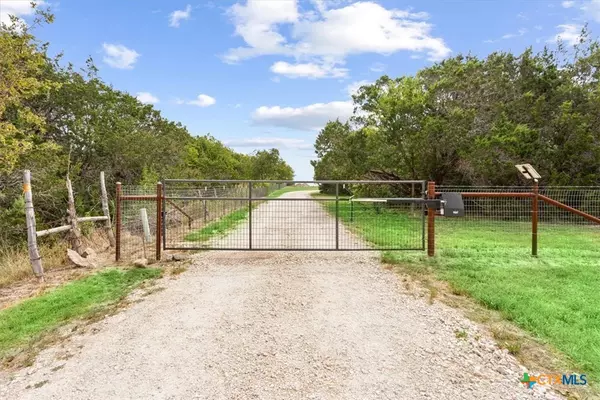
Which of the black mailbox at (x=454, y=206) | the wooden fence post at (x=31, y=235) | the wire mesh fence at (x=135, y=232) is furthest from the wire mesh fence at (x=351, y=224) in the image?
the wooden fence post at (x=31, y=235)

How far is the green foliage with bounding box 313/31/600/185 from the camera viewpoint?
45.1ft

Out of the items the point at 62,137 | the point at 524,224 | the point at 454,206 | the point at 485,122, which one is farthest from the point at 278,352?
the point at 485,122

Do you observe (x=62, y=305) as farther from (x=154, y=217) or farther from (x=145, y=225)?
(x=154, y=217)

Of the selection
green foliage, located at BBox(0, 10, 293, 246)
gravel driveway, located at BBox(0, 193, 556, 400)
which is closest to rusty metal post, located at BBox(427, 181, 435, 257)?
gravel driveway, located at BBox(0, 193, 556, 400)

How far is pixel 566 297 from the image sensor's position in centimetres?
468

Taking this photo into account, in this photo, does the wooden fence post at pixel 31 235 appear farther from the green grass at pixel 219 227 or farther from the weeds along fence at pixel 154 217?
the green grass at pixel 219 227

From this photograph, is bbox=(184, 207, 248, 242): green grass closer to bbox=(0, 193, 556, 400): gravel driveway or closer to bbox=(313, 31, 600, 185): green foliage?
bbox=(0, 193, 556, 400): gravel driveway

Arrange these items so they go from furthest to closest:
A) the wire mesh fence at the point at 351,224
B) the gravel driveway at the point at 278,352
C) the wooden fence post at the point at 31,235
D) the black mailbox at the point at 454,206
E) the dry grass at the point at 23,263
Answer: the wire mesh fence at the point at 351,224 < the black mailbox at the point at 454,206 < the dry grass at the point at 23,263 < the wooden fence post at the point at 31,235 < the gravel driveway at the point at 278,352

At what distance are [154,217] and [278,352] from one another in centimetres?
763

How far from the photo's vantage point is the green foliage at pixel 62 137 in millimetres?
8430

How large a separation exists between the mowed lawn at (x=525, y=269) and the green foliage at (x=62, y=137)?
24.8 ft

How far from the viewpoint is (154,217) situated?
10.1 m

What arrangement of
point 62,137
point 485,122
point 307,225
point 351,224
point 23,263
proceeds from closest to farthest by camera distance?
point 23,263, point 307,225, point 351,224, point 62,137, point 485,122

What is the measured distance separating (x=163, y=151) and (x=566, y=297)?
15.3 meters
